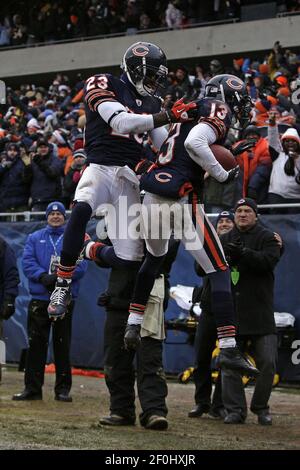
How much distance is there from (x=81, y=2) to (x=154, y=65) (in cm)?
2335

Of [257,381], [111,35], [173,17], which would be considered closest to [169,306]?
[257,381]

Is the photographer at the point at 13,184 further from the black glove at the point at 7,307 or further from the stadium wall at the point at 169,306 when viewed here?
the black glove at the point at 7,307

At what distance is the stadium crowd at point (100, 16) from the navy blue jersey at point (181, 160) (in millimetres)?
18168

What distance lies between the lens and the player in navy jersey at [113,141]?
7695 mm

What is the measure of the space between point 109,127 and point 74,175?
6.45 metres

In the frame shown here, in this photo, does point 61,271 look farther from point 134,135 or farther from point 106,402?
point 106,402

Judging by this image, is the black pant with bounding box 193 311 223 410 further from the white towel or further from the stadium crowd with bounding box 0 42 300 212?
the stadium crowd with bounding box 0 42 300 212

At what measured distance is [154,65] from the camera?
7.74 m

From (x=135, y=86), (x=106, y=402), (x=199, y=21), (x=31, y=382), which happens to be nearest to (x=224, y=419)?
(x=106, y=402)

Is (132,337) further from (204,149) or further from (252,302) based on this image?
(252,302)

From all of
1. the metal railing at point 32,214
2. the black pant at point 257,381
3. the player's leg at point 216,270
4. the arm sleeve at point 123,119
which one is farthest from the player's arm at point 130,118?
the metal railing at point 32,214

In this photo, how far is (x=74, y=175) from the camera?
562 inches

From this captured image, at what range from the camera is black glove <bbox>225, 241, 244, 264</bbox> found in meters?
9.02

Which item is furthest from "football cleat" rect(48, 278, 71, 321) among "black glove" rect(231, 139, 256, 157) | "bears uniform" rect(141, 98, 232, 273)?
"black glove" rect(231, 139, 256, 157)
